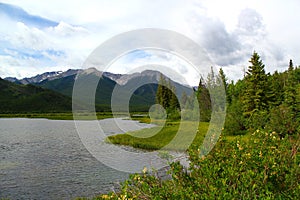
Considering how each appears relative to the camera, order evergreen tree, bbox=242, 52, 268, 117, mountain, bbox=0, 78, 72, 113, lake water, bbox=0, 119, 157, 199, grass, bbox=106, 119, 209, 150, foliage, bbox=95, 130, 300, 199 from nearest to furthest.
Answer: foliage, bbox=95, 130, 300, 199 < lake water, bbox=0, 119, 157, 199 < grass, bbox=106, 119, 209, 150 < evergreen tree, bbox=242, 52, 268, 117 < mountain, bbox=0, 78, 72, 113

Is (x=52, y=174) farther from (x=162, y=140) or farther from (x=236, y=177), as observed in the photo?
(x=236, y=177)

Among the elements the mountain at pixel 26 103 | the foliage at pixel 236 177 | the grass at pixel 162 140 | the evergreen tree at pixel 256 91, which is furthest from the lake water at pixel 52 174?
the mountain at pixel 26 103

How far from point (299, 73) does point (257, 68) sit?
27622 millimetres

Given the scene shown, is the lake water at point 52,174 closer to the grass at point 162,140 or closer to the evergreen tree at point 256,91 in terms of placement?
the grass at point 162,140

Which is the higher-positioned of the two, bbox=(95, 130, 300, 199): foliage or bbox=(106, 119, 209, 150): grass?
bbox=(95, 130, 300, 199): foliage

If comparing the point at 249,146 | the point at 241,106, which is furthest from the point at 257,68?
the point at 249,146

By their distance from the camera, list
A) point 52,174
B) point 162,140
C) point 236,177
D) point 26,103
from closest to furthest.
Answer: point 236,177 → point 52,174 → point 162,140 → point 26,103

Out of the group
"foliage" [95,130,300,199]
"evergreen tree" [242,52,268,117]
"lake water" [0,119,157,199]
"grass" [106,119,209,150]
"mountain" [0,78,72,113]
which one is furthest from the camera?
"mountain" [0,78,72,113]

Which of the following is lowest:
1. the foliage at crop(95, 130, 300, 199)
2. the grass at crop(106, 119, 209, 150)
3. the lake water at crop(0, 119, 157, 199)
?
the lake water at crop(0, 119, 157, 199)

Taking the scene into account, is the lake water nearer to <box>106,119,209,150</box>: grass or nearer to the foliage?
<box>106,119,209,150</box>: grass

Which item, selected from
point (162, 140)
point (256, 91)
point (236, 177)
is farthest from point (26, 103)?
point (236, 177)

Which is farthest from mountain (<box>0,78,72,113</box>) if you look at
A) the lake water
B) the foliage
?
the foliage

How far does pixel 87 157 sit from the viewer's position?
32.3 m

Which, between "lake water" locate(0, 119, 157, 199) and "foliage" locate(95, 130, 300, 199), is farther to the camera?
"lake water" locate(0, 119, 157, 199)
